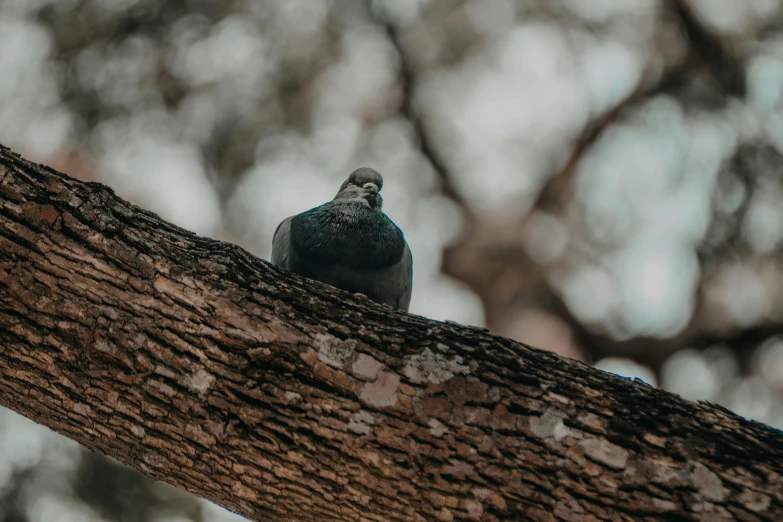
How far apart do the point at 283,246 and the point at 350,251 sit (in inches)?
13.9

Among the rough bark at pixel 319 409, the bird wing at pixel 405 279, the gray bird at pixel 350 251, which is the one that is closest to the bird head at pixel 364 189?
the gray bird at pixel 350 251

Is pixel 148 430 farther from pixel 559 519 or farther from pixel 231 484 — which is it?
pixel 559 519

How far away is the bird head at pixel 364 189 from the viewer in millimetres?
3982

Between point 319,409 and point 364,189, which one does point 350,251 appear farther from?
point 319,409

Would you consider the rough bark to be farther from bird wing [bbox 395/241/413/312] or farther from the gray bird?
bird wing [bbox 395/241/413/312]

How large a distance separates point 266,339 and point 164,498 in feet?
10.2

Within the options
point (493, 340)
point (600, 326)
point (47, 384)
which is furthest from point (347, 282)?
point (600, 326)

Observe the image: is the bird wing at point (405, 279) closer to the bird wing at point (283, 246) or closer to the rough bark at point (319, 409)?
the bird wing at point (283, 246)

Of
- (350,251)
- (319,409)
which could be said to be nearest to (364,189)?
(350,251)

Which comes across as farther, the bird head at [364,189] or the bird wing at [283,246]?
the bird head at [364,189]

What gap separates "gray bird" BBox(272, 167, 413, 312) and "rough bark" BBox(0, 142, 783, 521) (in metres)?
1.54

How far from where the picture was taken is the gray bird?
3482mm

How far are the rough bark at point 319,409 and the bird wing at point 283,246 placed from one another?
1.60 metres

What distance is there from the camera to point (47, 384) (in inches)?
70.2
